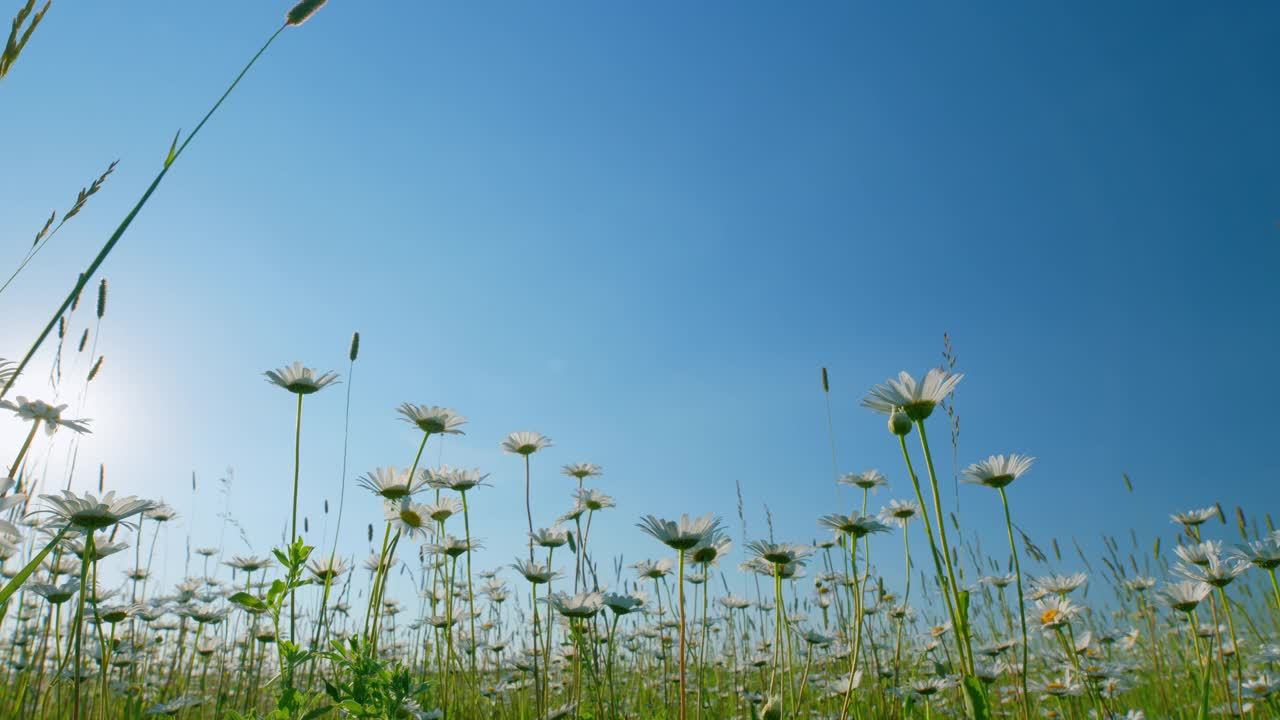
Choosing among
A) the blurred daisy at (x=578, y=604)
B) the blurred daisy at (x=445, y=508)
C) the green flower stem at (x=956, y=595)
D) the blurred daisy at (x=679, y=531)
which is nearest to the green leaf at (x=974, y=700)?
→ the green flower stem at (x=956, y=595)

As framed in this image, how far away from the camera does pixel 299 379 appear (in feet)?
10.5

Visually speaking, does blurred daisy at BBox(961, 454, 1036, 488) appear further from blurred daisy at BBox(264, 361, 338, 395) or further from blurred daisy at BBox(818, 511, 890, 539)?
blurred daisy at BBox(264, 361, 338, 395)

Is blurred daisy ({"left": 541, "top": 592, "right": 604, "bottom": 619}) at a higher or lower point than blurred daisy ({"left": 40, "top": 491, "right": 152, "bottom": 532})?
lower

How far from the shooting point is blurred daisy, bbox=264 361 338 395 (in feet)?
10.5

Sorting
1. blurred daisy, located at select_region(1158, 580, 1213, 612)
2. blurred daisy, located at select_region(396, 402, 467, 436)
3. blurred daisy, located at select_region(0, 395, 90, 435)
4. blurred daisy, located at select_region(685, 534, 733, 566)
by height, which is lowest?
blurred daisy, located at select_region(1158, 580, 1213, 612)

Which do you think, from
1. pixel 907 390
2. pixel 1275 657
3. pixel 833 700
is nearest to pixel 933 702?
pixel 833 700

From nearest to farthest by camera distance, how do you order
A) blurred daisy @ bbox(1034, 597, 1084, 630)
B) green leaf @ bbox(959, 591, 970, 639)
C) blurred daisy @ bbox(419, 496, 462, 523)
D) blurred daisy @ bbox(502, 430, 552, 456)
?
green leaf @ bbox(959, 591, 970, 639), blurred daisy @ bbox(1034, 597, 1084, 630), blurred daisy @ bbox(419, 496, 462, 523), blurred daisy @ bbox(502, 430, 552, 456)

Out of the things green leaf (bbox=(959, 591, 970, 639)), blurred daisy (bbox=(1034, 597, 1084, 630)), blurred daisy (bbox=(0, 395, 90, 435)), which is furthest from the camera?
blurred daisy (bbox=(1034, 597, 1084, 630))

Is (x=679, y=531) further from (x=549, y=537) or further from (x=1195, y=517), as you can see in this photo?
(x=1195, y=517)

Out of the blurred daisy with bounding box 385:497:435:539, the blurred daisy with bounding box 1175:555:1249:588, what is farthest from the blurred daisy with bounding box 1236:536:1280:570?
the blurred daisy with bounding box 385:497:435:539

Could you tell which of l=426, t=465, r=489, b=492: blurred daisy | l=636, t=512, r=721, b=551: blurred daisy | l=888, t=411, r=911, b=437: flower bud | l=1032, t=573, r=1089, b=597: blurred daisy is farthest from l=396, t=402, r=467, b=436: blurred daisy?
l=1032, t=573, r=1089, b=597: blurred daisy

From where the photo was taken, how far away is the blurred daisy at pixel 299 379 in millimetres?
3195

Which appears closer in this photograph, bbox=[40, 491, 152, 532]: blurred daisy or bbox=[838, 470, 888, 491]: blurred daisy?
bbox=[40, 491, 152, 532]: blurred daisy

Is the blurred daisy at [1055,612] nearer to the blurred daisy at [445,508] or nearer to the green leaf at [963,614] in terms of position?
the green leaf at [963,614]
